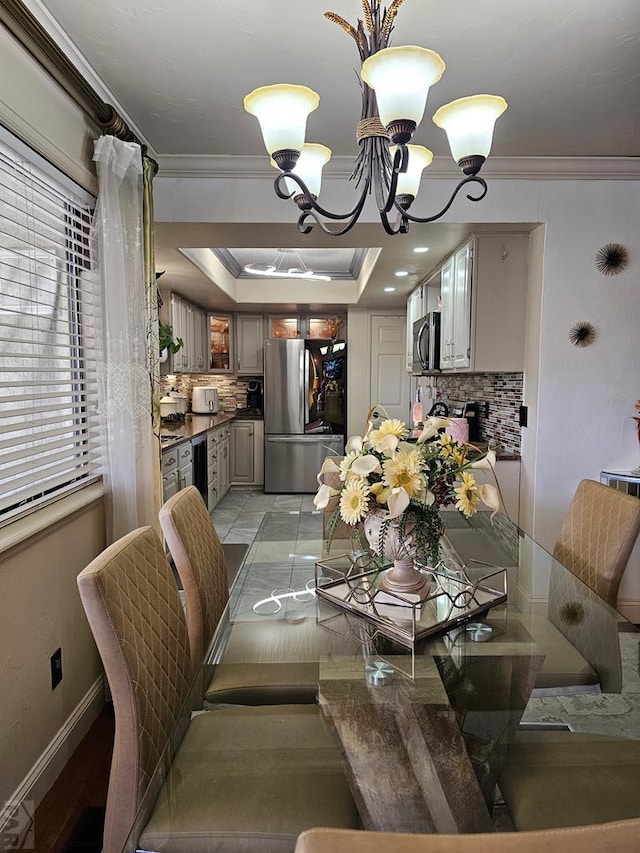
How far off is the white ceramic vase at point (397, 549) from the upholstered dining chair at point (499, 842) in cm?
88

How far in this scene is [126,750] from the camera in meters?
1.14

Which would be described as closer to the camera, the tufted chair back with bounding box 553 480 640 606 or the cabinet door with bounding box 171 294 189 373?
the tufted chair back with bounding box 553 480 640 606

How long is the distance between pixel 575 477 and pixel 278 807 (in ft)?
8.41

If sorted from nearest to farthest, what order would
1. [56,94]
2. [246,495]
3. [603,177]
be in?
[56,94], [603,177], [246,495]

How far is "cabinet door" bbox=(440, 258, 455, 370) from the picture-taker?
3760 millimetres

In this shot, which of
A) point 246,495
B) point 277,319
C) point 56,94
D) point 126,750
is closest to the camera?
point 126,750

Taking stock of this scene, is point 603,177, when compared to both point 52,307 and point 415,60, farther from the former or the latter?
point 52,307

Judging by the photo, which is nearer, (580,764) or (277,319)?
(580,764)

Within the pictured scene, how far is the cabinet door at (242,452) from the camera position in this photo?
6.55 metres

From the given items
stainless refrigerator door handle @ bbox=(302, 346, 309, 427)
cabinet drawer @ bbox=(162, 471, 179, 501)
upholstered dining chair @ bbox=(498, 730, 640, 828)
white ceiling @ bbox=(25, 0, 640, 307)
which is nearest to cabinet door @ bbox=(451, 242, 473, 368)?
white ceiling @ bbox=(25, 0, 640, 307)

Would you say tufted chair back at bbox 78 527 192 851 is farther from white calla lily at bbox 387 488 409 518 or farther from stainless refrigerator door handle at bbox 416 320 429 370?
stainless refrigerator door handle at bbox 416 320 429 370

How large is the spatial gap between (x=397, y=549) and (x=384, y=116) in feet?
3.68

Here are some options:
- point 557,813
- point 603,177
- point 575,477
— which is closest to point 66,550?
point 557,813

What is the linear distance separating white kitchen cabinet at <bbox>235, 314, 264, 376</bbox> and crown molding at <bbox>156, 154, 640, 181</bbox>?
381cm
